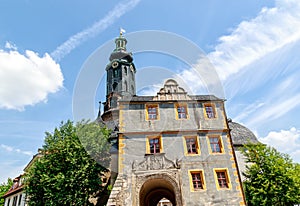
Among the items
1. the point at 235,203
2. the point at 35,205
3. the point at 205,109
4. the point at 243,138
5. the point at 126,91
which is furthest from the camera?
the point at 126,91

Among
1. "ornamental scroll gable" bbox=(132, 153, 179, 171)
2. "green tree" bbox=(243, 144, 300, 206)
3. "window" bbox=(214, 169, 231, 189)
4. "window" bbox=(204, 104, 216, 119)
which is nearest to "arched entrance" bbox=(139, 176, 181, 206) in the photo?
"ornamental scroll gable" bbox=(132, 153, 179, 171)

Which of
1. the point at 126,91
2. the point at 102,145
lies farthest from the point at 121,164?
the point at 126,91

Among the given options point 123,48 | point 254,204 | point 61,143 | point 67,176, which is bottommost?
point 254,204

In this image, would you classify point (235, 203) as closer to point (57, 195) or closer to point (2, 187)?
point (57, 195)

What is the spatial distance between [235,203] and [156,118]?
9.32m

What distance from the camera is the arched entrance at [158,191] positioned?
17.5m

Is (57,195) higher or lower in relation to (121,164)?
lower

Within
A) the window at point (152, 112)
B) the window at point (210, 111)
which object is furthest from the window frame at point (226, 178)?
the window at point (152, 112)

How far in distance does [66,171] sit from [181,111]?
11411 mm

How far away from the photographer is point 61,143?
776 inches

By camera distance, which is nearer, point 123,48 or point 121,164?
point 121,164

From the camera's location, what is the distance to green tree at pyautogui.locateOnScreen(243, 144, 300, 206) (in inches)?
715

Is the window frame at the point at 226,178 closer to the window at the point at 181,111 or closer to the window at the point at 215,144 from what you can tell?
the window at the point at 215,144

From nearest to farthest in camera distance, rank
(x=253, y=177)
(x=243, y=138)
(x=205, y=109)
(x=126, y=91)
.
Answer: (x=253, y=177) < (x=205, y=109) < (x=243, y=138) < (x=126, y=91)
